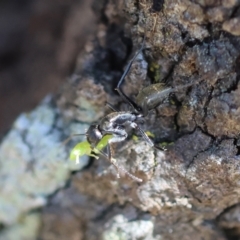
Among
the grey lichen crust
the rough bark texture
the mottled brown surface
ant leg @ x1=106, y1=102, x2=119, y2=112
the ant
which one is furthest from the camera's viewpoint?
the mottled brown surface

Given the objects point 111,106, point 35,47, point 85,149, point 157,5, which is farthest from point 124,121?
point 35,47

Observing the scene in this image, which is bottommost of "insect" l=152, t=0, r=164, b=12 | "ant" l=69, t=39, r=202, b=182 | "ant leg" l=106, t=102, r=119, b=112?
"ant" l=69, t=39, r=202, b=182

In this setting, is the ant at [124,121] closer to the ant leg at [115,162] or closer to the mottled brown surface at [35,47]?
the ant leg at [115,162]

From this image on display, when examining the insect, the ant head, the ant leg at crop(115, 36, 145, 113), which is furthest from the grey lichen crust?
the insect

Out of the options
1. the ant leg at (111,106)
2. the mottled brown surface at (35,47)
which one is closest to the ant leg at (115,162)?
the ant leg at (111,106)

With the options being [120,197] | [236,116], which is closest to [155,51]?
[236,116]

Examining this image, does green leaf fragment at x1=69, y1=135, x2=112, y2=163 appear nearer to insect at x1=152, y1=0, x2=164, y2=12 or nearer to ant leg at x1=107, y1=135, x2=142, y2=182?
ant leg at x1=107, y1=135, x2=142, y2=182

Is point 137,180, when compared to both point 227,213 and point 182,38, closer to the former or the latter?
point 227,213
